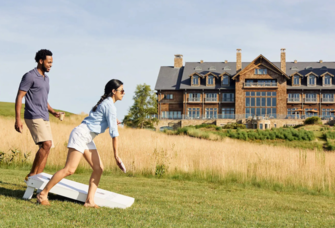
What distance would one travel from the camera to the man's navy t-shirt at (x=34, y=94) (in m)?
5.28

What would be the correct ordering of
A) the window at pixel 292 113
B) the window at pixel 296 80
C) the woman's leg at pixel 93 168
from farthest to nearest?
the window at pixel 296 80 → the window at pixel 292 113 → the woman's leg at pixel 93 168

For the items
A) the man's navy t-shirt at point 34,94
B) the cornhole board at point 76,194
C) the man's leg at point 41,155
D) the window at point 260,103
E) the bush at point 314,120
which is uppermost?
the window at point 260,103

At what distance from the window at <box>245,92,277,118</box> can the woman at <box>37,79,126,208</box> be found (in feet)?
135

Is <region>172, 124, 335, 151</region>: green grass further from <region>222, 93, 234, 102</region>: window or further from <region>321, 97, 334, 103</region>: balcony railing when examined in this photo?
<region>222, 93, 234, 102</region>: window

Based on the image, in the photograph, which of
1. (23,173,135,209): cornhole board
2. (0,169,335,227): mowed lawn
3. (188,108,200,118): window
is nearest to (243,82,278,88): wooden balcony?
(188,108,200,118): window

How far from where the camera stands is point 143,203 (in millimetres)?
5438

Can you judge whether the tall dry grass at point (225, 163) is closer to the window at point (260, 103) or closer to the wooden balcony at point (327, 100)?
the window at point (260, 103)

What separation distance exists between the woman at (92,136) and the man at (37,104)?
944 millimetres

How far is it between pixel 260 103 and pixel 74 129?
1664 inches

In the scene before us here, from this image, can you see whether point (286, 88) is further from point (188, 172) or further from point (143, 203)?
point (143, 203)

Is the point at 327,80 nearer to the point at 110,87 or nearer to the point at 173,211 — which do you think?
the point at 173,211

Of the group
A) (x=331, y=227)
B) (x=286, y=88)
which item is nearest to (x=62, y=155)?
(x=331, y=227)

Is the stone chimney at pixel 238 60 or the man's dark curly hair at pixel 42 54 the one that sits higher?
the stone chimney at pixel 238 60

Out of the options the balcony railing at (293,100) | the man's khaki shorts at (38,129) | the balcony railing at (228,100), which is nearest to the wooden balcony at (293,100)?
the balcony railing at (293,100)
